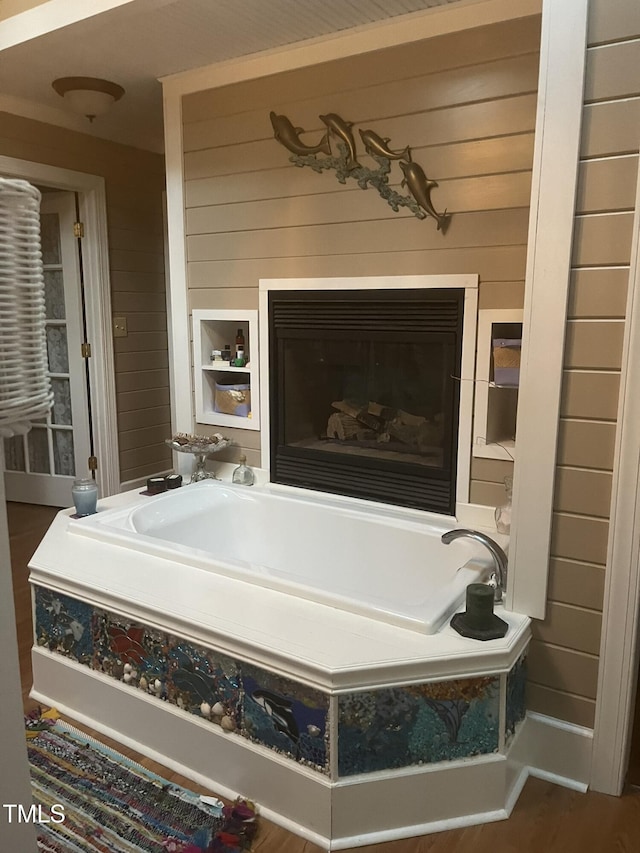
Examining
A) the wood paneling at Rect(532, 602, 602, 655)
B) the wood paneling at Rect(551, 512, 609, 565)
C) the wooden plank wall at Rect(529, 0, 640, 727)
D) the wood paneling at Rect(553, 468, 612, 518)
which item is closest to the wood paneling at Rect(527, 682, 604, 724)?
the wooden plank wall at Rect(529, 0, 640, 727)

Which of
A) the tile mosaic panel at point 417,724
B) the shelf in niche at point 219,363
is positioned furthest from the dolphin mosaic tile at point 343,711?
the shelf in niche at point 219,363

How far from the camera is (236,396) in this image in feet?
10.4

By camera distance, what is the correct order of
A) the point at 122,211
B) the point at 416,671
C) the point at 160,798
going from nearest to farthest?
1. the point at 416,671
2. the point at 160,798
3. the point at 122,211

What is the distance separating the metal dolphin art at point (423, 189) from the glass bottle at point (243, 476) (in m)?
1.36

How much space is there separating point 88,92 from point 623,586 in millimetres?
3027

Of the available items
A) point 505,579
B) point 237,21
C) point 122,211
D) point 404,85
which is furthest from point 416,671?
point 122,211

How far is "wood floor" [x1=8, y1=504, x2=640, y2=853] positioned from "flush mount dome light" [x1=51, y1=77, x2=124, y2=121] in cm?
284

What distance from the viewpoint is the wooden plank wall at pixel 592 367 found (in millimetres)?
1688

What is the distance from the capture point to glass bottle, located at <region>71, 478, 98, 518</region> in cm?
266

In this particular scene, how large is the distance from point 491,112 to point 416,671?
1.80m

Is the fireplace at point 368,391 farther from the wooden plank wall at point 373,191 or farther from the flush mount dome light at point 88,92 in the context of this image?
the flush mount dome light at point 88,92

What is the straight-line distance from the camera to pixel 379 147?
250 centimetres

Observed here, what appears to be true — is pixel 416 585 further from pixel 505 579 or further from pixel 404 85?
pixel 404 85

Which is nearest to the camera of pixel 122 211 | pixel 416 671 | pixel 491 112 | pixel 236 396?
pixel 416 671
